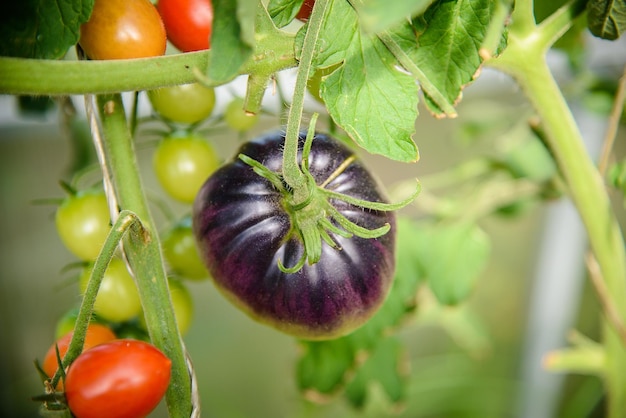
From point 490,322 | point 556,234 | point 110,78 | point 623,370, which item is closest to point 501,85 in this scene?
point 556,234

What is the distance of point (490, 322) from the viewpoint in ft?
4.20

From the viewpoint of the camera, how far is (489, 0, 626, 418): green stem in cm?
42

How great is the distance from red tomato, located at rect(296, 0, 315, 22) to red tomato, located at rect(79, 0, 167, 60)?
84mm

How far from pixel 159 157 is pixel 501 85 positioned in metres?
0.83

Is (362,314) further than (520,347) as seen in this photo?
No

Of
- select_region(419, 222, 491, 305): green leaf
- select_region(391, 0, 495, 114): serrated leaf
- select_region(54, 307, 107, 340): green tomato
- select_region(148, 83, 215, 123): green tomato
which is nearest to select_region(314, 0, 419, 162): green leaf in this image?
select_region(391, 0, 495, 114): serrated leaf

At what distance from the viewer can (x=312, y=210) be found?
310 millimetres

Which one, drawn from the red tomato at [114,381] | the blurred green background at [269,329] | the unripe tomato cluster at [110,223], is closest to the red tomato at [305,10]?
the unripe tomato cluster at [110,223]

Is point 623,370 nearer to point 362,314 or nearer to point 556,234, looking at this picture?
point 362,314

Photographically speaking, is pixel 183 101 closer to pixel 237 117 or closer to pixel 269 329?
pixel 237 117

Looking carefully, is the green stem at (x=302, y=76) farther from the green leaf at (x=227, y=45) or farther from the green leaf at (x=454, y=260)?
the green leaf at (x=454, y=260)

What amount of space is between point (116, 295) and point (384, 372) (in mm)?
341

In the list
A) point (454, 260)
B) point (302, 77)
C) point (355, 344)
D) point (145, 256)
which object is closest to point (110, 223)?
point (145, 256)

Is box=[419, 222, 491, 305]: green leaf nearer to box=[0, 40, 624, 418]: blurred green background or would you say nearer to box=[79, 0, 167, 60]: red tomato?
box=[0, 40, 624, 418]: blurred green background
